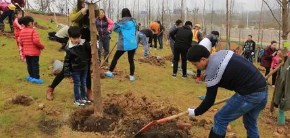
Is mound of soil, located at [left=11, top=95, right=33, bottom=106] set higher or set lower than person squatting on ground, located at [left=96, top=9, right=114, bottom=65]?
lower

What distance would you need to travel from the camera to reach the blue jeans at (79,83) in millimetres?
6480

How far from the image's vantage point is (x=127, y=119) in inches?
234

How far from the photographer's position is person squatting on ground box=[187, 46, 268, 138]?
4242 mm

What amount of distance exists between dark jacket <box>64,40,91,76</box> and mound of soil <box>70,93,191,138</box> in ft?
2.31

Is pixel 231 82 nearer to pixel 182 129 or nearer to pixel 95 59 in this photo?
pixel 182 129

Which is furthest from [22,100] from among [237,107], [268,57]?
Answer: [268,57]

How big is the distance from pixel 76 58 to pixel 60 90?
144 cm

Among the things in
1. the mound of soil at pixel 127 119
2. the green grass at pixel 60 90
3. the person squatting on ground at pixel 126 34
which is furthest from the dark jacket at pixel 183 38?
the mound of soil at pixel 127 119

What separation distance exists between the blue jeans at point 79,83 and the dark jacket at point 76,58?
100 millimetres

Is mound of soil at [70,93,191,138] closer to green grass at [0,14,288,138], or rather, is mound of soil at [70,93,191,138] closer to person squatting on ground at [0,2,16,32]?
green grass at [0,14,288,138]

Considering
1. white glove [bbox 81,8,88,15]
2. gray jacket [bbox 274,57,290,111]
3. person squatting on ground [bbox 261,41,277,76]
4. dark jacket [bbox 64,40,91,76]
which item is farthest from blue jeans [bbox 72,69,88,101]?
person squatting on ground [bbox 261,41,277,76]

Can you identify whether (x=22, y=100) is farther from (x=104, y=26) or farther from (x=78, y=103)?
(x=104, y=26)

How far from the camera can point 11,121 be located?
5.90 metres

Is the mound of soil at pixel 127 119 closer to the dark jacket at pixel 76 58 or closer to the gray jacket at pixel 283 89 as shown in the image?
the dark jacket at pixel 76 58
